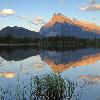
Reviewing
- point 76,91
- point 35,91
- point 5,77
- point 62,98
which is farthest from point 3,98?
point 5,77

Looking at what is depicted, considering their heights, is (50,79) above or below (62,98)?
above

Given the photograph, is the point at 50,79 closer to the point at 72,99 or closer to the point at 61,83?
the point at 61,83

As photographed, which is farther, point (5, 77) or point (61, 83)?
point (5, 77)

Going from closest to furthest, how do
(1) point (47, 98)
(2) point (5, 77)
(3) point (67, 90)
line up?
(1) point (47, 98)
(3) point (67, 90)
(2) point (5, 77)

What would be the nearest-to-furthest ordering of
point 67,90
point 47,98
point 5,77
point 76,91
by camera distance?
1. point 47,98
2. point 67,90
3. point 76,91
4. point 5,77

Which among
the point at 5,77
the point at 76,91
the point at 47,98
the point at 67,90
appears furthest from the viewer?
the point at 5,77

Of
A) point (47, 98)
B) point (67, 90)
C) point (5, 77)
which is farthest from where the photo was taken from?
point (5, 77)

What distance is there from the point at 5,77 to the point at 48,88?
12278 millimetres

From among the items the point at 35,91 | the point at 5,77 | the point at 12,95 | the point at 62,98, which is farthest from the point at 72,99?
the point at 5,77

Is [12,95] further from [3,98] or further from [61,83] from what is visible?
[61,83]

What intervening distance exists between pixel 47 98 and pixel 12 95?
3.25 meters

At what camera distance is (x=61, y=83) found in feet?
58.6

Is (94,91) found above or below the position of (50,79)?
below

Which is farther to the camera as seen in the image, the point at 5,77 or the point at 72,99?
the point at 5,77
